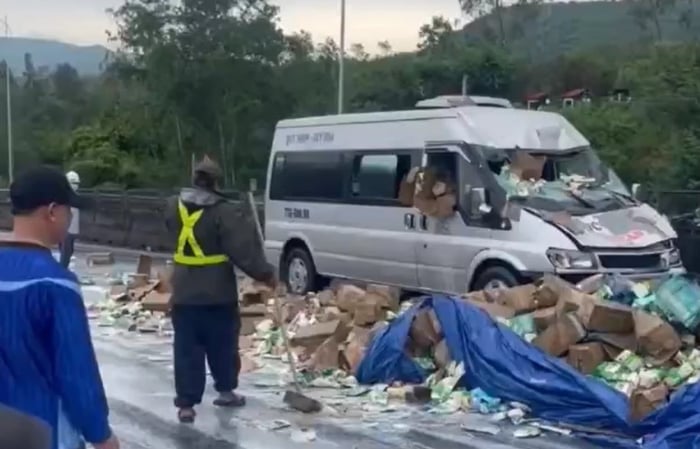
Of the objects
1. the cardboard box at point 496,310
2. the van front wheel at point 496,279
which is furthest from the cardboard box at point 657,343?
the van front wheel at point 496,279

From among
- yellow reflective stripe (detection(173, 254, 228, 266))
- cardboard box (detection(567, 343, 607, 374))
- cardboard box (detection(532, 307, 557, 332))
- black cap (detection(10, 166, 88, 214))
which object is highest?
black cap (detection(10, 166, 88, 214))

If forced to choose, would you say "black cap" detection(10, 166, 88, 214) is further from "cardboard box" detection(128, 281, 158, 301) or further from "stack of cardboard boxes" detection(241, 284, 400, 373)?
"cardboard box" detection(128, 281, 158, 301)

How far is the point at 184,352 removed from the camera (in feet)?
32.7

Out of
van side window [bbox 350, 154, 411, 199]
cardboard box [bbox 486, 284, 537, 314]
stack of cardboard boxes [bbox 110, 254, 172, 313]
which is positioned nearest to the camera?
cardboard box [bbox 486, 284, 537, 314]

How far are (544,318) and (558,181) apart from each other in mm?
4371

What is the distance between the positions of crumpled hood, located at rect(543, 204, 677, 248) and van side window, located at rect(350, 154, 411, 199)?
2.40 metres

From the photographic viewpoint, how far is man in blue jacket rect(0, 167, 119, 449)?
13.9 ft

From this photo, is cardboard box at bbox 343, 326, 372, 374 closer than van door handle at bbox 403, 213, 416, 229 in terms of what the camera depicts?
Yes

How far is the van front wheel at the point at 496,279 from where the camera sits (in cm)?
1412

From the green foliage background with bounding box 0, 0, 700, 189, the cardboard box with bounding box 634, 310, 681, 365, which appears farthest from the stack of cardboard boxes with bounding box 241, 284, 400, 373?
the green foliage background with bounding box 0, 0, 700, 189

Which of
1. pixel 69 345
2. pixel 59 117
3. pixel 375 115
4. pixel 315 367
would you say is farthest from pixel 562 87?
pixel 69 345

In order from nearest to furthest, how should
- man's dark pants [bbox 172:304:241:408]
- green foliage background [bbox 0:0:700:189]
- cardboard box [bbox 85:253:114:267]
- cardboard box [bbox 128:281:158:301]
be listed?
1. man's dark pants [bbox 172:304:241:408]
2. cardboard box [bbox 128:281:158:301]
3. cardboard box [bbox 85:253:114:267]
4. green foliage background [bbox 0:0:700:189]

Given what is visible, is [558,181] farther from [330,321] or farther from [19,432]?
[19,432]

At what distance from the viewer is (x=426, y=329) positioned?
11070mm
